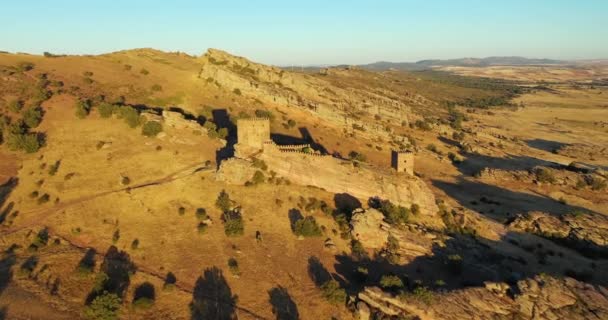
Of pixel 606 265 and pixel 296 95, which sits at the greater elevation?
pixel 296 95

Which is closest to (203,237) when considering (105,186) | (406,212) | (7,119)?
(105,186)

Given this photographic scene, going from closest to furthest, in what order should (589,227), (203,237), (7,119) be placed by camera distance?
1. (203,237)
2. (589,227)
3. (7,119)

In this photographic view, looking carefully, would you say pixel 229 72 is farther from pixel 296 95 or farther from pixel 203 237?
pixel 203 237

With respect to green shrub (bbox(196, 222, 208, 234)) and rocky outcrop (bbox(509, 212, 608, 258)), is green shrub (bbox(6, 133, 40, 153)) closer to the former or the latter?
green shrub (bbox(196, 222, 208, 234))

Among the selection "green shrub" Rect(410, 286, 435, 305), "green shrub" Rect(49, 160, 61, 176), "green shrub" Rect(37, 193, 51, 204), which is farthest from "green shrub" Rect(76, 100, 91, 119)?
"green shrub" Rect(410, 286, 435, 305)

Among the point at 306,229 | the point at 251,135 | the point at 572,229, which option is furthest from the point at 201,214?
the point at 572,229

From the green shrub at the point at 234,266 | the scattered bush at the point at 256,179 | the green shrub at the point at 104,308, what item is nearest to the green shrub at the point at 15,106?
the scattered bush at the point at 256,179

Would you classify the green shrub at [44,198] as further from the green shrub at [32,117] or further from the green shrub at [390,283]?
the green shrub at [390,283]
